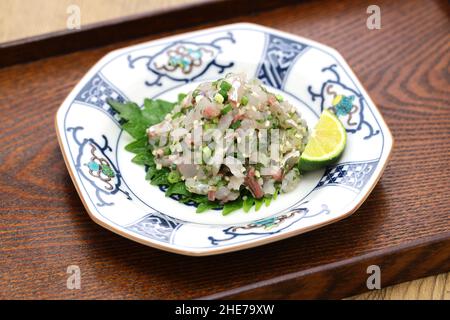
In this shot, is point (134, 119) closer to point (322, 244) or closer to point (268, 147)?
point (268, 147)

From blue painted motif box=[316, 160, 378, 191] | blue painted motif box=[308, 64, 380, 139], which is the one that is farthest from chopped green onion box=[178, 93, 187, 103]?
blue painted motif box=[316, 160, 378, 191]

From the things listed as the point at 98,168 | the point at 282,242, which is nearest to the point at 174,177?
the point at 98,168

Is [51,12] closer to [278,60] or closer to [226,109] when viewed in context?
[278,60]

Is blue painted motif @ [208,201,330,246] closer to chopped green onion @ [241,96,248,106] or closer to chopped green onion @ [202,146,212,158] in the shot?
chopped green onion @ [202,146,212,158]

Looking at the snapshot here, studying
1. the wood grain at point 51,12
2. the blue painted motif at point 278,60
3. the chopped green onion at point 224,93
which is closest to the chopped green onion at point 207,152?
the chopped green onion at point 224,93

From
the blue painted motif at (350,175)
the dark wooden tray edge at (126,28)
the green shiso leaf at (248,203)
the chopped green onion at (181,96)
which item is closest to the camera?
the blue painted motif at (350,175)

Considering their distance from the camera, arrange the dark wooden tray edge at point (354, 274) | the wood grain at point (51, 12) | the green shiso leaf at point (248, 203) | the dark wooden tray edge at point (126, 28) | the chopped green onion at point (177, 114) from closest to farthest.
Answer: the dark wooden tray edge at point (354, 274), the green shiso leaf at point (248, 203), the chopped green onion at point (177, 114), the dark wooden tray edge at point (126, 28), the wood grain at point (51, 12)

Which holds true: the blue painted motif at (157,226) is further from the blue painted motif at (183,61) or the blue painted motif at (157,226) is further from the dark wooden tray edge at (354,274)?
the blue painted motif at (183,61)
